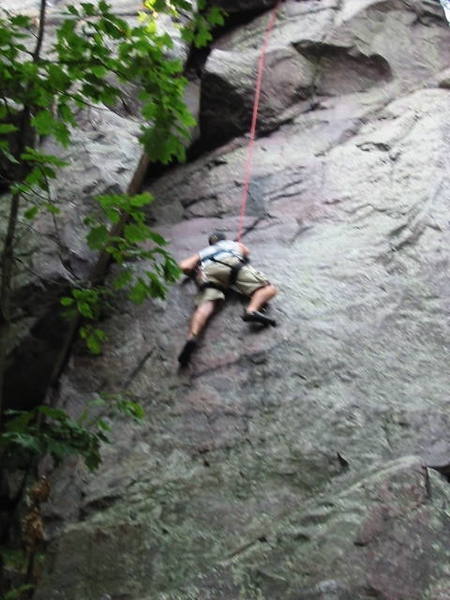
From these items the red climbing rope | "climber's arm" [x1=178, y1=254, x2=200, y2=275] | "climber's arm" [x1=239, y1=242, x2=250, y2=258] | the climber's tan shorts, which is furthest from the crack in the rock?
the red climbing rope

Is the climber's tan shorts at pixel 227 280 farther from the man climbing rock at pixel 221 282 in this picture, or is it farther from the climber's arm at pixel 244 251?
the climber's arm at pixel 244 251

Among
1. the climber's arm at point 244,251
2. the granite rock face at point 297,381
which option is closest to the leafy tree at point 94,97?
the granite rock face at point 297,381

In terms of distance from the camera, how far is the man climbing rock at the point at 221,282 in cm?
706

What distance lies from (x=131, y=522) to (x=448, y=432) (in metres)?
2.74

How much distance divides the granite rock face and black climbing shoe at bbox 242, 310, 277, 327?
11 centimetres

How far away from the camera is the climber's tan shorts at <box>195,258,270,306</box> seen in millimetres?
7332

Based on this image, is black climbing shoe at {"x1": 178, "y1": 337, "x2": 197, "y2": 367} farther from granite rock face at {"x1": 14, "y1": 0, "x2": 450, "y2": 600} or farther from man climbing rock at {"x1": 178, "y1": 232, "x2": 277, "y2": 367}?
granite rock face at {"x1": 14, "y1": 0, "x2": 450, "y2": 600}

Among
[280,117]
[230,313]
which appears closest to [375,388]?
[230,313]

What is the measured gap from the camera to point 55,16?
11.2 m

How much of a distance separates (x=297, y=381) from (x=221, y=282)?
161 cm

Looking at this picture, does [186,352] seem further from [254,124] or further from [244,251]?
[254,124]

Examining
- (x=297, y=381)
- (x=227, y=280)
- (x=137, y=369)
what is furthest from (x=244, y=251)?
(x=297, y=381)

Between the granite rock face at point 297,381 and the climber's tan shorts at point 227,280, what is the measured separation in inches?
9.5

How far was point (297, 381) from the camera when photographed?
649cm
